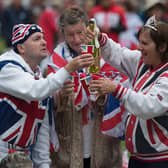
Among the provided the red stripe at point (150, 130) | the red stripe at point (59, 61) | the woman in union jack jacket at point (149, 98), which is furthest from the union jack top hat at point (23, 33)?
the red stripe at point (150, 130)

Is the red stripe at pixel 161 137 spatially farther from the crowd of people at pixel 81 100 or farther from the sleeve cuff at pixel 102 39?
the sleeve cuff at pixel 102 39

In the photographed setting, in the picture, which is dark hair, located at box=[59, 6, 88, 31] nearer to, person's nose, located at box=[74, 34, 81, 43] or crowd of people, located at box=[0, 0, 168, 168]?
crowd of people, located at box=[0, 0, 168, 168]

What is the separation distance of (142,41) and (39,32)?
2.94 feet

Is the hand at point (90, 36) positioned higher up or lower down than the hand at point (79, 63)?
higher up

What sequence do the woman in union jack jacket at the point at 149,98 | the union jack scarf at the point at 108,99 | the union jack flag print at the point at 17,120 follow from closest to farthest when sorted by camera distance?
the woman in union jack jacket at the point at 149,98 < the union jack flag print at the point at 17,120 < the union jack scarf at the point at 108,99

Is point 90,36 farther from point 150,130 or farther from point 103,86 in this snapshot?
point 150,130

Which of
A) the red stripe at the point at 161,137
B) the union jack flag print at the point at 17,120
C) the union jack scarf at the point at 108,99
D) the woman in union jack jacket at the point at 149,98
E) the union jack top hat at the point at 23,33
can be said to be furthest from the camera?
the union jack scarf at the point at 108,99

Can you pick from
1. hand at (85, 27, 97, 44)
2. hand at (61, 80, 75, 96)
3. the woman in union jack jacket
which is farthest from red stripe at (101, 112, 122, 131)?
hand at (85, 27, 97, 44)

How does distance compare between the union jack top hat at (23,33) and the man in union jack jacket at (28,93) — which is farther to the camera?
the union jack top hat at (23,33)

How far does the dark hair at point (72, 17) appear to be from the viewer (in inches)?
189

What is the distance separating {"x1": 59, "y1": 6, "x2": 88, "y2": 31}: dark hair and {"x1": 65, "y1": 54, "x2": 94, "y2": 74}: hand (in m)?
0.80

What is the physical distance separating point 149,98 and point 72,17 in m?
1.23

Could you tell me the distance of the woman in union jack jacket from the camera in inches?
158

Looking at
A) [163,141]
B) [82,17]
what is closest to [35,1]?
[82,17]
